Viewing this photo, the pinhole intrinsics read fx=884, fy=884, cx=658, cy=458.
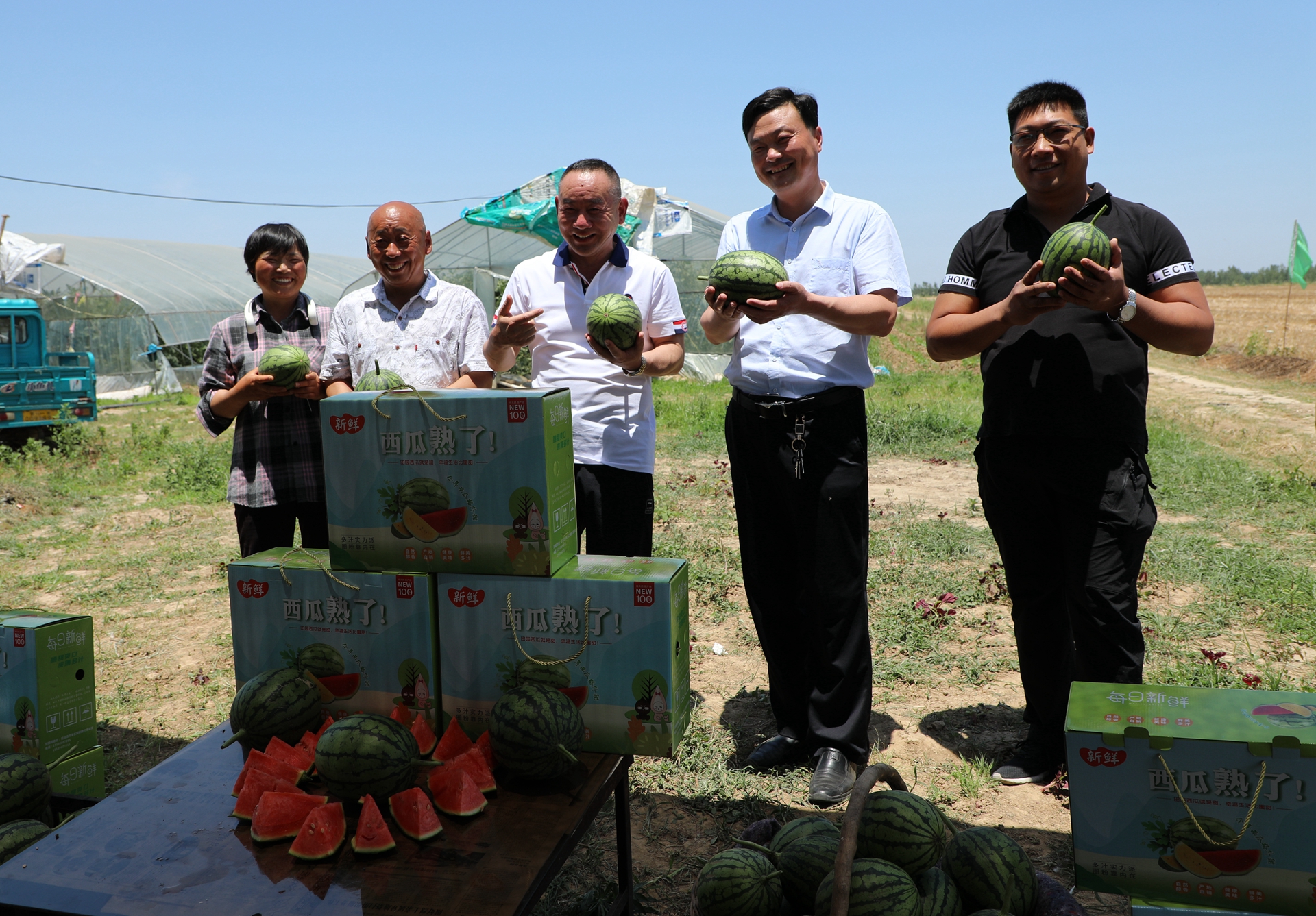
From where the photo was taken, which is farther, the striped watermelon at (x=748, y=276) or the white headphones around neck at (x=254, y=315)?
the white headphones around neck at (x=254, y=315)

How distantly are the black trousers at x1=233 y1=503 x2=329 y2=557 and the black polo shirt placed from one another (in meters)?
2.94

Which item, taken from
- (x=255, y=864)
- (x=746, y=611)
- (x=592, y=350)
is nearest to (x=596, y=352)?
(x=592, y=350)

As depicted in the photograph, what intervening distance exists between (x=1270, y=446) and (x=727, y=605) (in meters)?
10.3

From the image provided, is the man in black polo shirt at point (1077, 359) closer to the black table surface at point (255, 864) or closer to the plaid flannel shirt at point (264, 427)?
the black table surface at point (255, 864)

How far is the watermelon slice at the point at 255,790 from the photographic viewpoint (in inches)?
88.6

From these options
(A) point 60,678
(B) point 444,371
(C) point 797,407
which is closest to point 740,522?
(C) point 797,407

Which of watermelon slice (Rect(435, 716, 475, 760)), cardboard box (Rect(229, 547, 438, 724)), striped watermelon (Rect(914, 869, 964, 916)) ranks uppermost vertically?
cardboard box (Rect(229, 547, 438, 724))

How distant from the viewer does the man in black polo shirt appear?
3166mm

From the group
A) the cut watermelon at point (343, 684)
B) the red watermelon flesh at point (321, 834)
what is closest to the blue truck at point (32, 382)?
the cut watermelon at point (343, 684)

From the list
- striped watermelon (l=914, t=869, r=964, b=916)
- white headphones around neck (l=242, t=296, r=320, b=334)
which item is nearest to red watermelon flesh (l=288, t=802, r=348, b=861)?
striped watermelon (l=914, t=869, r=964, b=916)

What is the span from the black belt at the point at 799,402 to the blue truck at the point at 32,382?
40.9ft

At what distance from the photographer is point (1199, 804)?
1995 mm

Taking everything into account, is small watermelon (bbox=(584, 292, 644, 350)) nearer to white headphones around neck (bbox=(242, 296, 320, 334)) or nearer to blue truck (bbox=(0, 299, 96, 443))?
white headphones around neck (bbox=(242, 296, 320, 334))

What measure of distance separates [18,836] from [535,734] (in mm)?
1361
